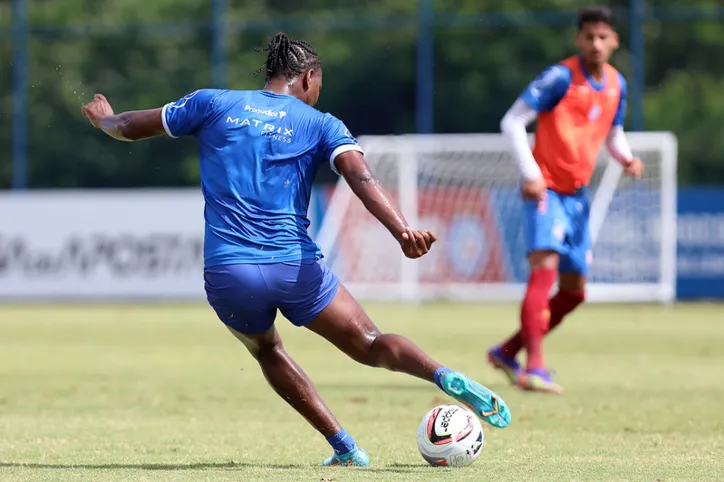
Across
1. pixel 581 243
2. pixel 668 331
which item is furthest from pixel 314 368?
pixel 668 331

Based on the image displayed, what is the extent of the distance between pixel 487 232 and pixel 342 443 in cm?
1479

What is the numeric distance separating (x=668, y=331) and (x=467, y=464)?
10.3 meters

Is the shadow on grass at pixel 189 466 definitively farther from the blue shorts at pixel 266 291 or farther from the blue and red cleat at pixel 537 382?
the blue and red cleat at pixel 537 382

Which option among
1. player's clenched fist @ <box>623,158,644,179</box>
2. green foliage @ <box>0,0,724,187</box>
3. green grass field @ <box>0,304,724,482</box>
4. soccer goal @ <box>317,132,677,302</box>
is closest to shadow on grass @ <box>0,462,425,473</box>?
green grass field @ <box>0,304,724,482</box>

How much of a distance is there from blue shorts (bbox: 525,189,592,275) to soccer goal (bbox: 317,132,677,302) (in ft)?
34.6

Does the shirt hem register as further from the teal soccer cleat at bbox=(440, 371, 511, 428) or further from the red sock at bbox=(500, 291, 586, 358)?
the red sock at bbox=(500, 291, 586, 358)

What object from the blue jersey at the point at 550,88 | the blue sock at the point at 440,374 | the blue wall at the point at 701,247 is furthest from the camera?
the blue wall at the point at 701,247

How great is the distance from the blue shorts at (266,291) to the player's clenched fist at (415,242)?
20.0 inches

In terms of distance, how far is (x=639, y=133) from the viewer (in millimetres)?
21516

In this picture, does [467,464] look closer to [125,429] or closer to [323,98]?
[125,429]

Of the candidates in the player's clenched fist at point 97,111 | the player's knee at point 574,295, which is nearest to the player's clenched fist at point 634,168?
the player's knee at point 574,295

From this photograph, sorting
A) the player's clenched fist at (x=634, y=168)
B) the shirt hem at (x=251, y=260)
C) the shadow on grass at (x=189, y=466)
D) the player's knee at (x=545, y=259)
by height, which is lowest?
the shadow on grass at (x=189, y=466)

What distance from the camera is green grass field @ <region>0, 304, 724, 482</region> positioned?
6.15 meters

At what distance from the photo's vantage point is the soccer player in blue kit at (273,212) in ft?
19.5
